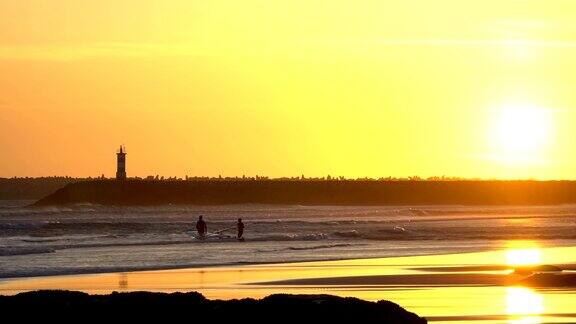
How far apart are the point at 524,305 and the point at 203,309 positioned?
343 inches

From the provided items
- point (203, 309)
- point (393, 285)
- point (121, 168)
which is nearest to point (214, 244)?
point (393, 285)

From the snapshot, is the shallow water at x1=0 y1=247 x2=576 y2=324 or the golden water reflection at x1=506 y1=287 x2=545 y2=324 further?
the shallow water at x1=0 y1=247 x2=576 y2=324

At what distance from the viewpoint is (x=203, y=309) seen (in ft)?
50.4

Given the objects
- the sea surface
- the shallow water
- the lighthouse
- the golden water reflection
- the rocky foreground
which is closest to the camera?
the rocky foreground

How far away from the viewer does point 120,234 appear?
201 ft

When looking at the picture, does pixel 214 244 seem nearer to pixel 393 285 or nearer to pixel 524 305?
pixel 393 285

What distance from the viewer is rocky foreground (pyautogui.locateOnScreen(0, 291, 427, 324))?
49.4 ft

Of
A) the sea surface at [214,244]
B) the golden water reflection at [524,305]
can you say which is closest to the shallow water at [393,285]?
the golden water reflection at [524,305]

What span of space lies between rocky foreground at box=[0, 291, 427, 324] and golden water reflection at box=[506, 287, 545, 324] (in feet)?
16.9

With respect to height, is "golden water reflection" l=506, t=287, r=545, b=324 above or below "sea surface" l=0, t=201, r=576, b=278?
below

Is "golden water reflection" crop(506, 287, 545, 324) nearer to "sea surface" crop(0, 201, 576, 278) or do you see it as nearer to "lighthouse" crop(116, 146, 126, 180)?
"sea surface" crop(0, 201, 576, 278)

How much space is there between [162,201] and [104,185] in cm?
736

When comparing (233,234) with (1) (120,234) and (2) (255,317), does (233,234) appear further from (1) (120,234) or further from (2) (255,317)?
(2) (255,317)

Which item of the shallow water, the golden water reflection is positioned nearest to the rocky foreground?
the shallow water
